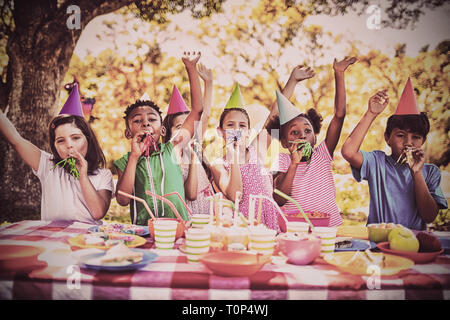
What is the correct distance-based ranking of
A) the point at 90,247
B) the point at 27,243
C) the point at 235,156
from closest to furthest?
the point at 90,247 → the point at 27,243 → the point at 235,156

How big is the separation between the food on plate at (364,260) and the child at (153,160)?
4.12 feet

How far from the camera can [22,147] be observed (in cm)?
254

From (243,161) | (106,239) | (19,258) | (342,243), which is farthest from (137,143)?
(342,243)

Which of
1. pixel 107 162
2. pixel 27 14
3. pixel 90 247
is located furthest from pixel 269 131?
pixel 27 14

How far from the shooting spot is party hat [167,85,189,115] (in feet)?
8.77

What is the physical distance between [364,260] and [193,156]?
1.39 meters

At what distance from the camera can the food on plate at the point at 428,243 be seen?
1766mm

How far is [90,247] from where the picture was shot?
1729 millimetres

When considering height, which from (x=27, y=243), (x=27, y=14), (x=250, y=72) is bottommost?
(x=27, y=243)

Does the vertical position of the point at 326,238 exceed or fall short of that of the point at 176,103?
it falls short

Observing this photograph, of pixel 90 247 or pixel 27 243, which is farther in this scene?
pixel 27 243

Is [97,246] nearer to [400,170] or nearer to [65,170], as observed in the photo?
[65,170]

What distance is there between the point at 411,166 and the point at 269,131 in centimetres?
96

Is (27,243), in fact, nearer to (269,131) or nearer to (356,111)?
(269,131)
